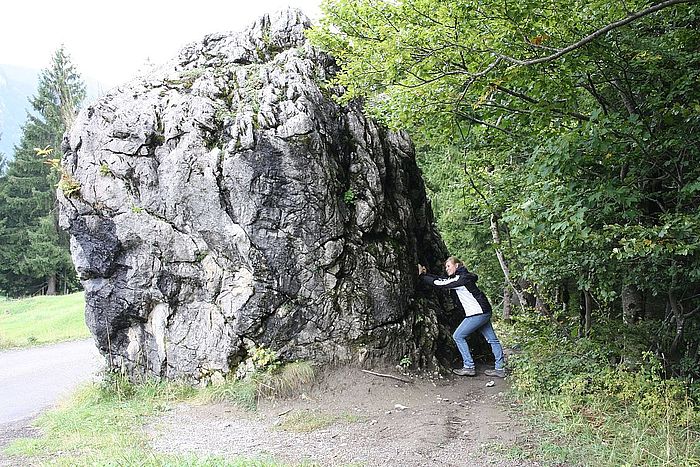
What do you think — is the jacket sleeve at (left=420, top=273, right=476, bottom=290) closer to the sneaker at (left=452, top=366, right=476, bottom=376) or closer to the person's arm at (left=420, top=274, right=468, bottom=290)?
the person's arm at (left=420, top=274, right=468, bottom=290)

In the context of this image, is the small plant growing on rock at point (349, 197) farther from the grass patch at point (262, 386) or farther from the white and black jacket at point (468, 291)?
the grass patch at point (262, 386)

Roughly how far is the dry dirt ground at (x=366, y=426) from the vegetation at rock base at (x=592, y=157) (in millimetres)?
755

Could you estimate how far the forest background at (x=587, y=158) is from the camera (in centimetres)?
526

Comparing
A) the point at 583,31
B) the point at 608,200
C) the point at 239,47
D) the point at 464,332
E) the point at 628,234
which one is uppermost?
the point at 239,47

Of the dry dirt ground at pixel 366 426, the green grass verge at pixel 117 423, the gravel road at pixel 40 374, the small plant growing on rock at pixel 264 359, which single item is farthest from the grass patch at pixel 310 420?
the gravel road at pixel 40 374

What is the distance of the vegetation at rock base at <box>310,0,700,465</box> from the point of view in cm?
526

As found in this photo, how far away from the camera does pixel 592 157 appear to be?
581 cm

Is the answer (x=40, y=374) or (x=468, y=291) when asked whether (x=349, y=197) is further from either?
(x=40, y=374)

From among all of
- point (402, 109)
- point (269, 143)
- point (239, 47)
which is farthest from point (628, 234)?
point (239, 47)

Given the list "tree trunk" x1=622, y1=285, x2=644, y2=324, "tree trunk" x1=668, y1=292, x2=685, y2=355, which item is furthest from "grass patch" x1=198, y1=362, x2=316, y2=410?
"tree trunk" x1=668, y1=292, x2=685, y2=355

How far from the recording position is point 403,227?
9.58 m

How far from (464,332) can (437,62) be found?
4610 mm

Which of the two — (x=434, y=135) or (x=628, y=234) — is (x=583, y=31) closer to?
(x=628, y=234)

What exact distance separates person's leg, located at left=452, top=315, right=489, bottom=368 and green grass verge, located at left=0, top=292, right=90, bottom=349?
14317 mm
